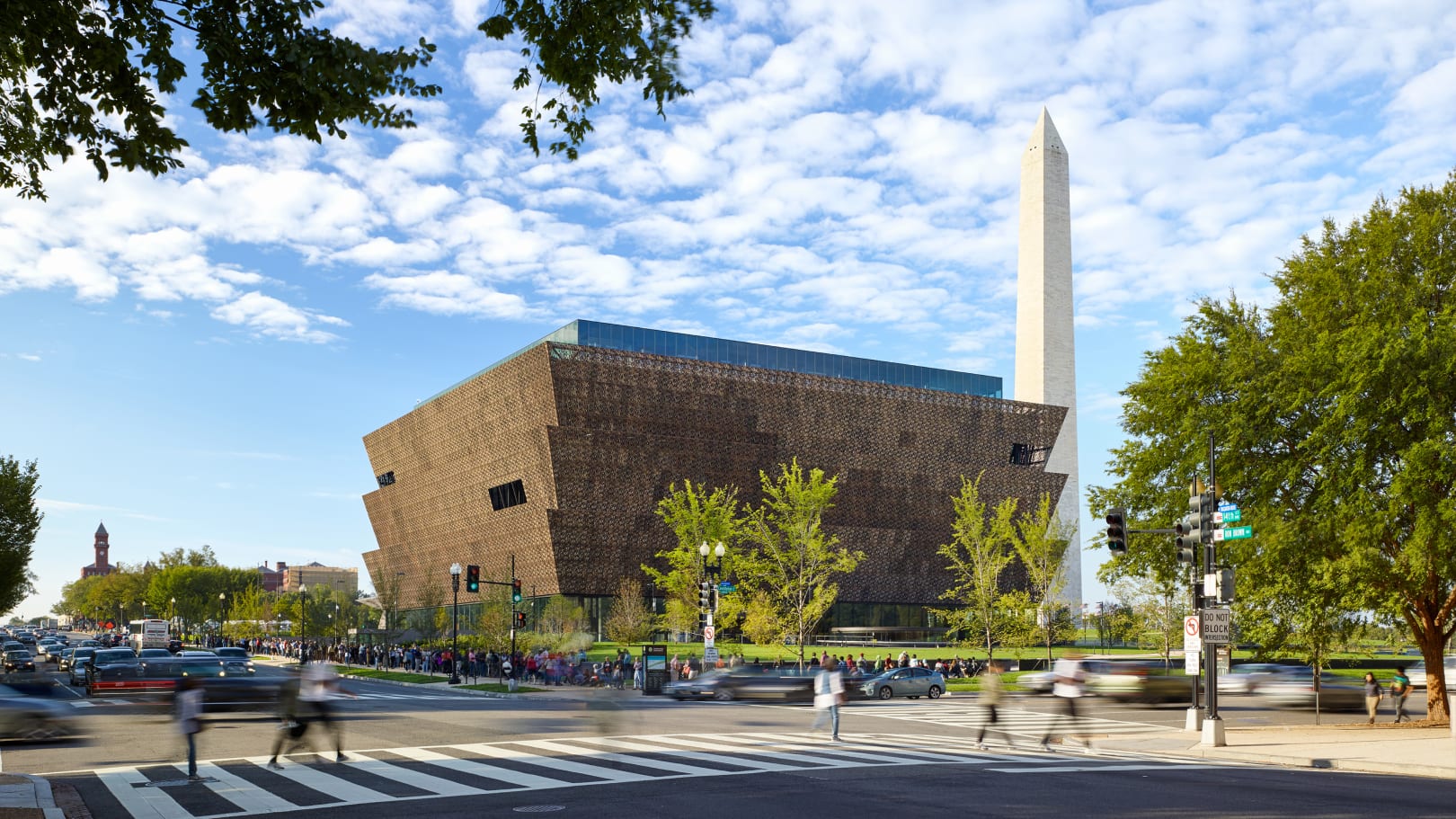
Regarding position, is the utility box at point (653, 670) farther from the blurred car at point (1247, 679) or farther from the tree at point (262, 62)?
the tree at point (262, 62)

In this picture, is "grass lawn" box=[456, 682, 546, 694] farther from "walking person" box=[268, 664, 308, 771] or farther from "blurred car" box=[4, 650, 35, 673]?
"walking person" box=[268, 664, 308, 771]

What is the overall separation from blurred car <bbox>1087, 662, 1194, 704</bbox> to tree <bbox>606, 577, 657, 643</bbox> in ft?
126

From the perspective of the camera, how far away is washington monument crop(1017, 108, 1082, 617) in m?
108

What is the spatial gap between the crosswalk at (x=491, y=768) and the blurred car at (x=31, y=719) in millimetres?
6086

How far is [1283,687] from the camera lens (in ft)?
126

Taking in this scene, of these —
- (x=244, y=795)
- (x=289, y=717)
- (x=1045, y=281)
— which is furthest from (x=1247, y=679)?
(x=1045, y=281)

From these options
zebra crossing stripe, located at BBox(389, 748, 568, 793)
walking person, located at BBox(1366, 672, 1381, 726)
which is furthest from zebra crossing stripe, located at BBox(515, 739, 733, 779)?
walking person, located at BBox(1366, 672, 1381, 726)

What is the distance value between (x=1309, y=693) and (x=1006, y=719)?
39.2ft

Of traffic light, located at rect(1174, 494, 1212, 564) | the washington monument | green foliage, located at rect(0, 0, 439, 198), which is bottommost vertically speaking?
traffic light, located at rect(1174, 494, 1212, 564)

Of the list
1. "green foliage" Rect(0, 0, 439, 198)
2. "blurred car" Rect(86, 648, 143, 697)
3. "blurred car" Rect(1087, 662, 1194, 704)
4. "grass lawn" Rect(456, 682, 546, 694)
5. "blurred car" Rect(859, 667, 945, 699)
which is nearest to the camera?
"green foliage" Rect(0, 0, 439, 198)

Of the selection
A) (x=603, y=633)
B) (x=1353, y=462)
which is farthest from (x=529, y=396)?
→ (x=1353, y=462)

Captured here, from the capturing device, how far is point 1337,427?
29938mm

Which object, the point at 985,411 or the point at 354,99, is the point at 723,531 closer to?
the point at 985,411

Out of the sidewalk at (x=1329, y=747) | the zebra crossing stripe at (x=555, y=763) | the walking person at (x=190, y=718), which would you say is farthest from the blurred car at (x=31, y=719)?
the sidewalk at (x=1329, y=747)
